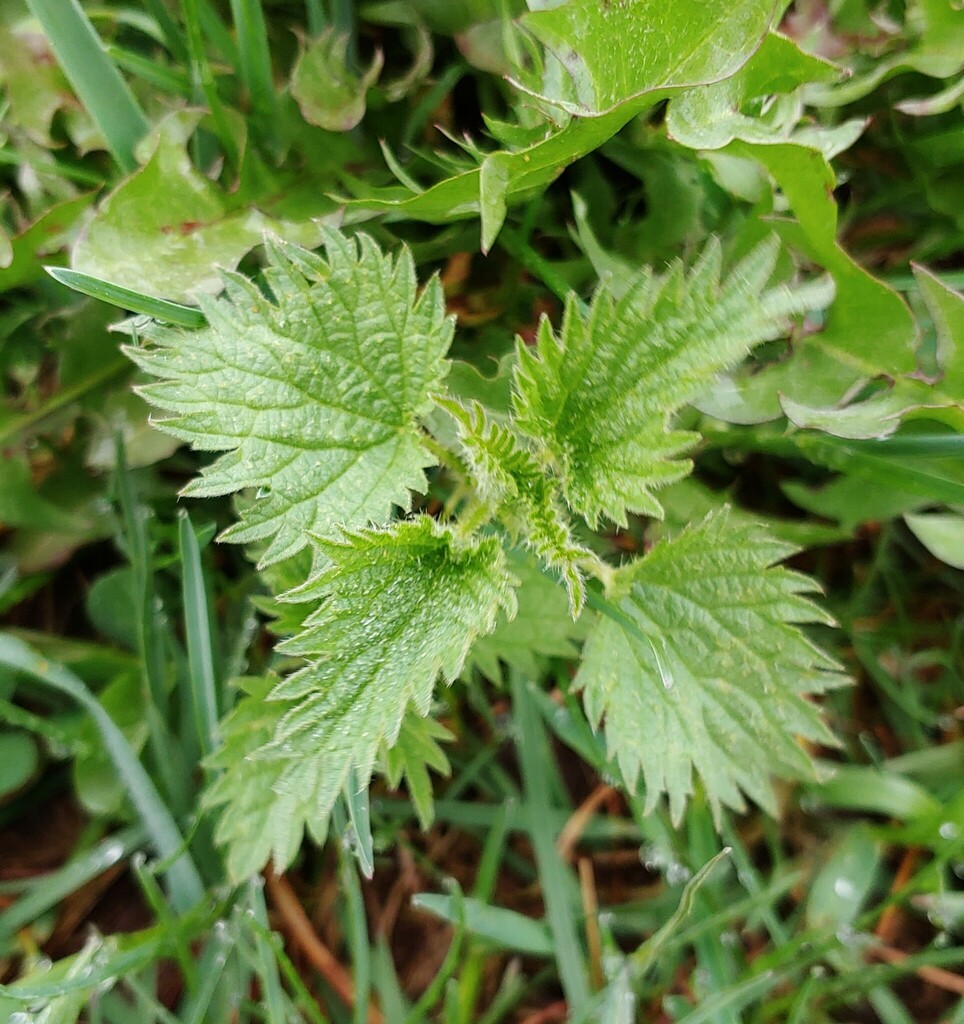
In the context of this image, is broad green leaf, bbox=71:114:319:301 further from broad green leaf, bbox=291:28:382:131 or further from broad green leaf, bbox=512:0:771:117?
broad green leaf, bbox=512:0:771:117

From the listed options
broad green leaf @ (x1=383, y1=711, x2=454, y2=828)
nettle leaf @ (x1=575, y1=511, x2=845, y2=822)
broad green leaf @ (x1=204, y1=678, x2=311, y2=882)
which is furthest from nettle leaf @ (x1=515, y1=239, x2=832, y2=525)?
broad green leaf @ (x1=204, y1=678, x2=311, y2=882)

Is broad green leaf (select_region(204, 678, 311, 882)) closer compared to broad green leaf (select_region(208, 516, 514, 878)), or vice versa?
broad green leaf (select_region(208, 516, 514, 878))

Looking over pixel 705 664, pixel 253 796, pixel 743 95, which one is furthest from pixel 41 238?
pixel 705 664

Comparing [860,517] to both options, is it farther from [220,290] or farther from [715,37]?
[220,290]

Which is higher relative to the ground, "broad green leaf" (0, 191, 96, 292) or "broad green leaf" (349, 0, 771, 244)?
"broad green leaf" (0, 191, 96, 292)

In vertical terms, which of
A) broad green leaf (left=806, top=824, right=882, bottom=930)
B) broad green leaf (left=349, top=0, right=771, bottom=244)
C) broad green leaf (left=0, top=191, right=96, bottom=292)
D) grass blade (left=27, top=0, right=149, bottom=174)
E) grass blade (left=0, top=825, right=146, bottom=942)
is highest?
grass blade (left=27, top=0, right=149, bottom=174)

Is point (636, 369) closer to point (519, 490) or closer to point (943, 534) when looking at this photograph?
point (519, 490)
